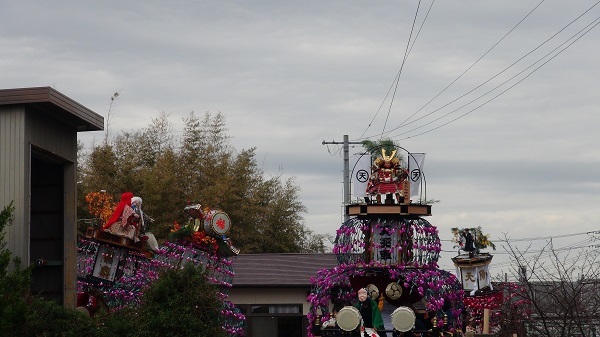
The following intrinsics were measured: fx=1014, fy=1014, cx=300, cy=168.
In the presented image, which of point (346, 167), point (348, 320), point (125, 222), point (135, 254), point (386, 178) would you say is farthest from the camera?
point (346, 167)

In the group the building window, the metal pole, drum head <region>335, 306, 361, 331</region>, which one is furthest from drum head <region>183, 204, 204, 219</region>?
the metal pole

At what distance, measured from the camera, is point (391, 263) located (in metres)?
24.4

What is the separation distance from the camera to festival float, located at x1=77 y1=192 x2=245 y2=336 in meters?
27.0

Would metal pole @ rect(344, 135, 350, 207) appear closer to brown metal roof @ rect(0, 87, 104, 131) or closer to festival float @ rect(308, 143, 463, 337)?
festival float @ rect(308, 143, 463, 337)

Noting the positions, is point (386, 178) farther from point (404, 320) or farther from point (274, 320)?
point (274, 320)

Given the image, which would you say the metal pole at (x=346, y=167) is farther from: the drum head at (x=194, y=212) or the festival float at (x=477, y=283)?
the drum head at (x=194, y=212)

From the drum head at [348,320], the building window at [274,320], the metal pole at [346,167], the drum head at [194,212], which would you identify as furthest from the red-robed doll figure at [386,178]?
the metal pole at [346,167]

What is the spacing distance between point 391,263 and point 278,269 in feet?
52.4

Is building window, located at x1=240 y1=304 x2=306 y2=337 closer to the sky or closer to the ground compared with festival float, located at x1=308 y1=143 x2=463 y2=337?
closer to the ground

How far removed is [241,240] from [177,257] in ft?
87.8

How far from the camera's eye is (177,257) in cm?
2681

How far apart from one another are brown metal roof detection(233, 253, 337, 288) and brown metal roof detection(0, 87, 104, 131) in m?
14.4

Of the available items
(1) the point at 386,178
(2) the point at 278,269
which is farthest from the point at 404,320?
(2) the point at 278,269

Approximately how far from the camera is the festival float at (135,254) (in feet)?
88.5
